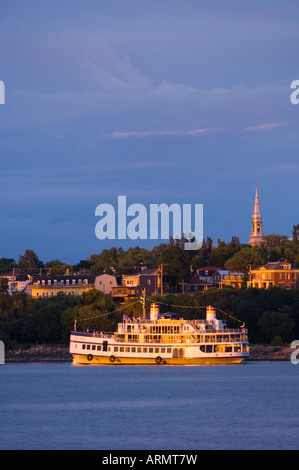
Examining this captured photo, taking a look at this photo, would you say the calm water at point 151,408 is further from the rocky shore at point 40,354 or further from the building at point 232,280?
the building at point 232,280

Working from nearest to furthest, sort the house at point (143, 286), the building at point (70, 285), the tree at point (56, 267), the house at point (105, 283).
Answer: the house at point (143, 286)
the house at point (105, 283)
the building at point (70, 285)
the tree at point (56, 267)

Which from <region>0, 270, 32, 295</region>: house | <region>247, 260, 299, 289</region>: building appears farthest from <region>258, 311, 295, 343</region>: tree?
<region>0, 270, 32, 295</region>: house

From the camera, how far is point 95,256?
195125 mm

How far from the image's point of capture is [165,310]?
396 feet

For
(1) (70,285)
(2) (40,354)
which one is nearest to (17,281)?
(1) (70,285)

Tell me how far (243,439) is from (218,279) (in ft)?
324

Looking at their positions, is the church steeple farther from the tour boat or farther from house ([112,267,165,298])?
the tour boat

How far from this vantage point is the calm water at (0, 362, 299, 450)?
50.1 metres

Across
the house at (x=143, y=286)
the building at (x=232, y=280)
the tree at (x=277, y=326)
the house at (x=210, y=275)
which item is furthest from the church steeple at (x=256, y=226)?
the tree at (x=277, y=326)

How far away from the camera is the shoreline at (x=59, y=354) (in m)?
109

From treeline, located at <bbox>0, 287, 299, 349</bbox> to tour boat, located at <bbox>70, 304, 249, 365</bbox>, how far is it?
12.7m

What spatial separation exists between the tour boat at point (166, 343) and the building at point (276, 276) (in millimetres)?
39810

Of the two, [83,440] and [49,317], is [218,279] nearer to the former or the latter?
[49,317]
